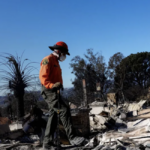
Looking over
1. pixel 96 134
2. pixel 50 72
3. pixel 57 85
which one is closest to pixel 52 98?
pixel 57 85

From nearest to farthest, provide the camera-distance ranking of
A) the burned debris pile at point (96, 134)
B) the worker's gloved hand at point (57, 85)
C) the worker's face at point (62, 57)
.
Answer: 1. the burned debris pile at point (96, 134)
2. the worker's gloved hand at point (57, 85)
3. the worker's face at point (62, 57)

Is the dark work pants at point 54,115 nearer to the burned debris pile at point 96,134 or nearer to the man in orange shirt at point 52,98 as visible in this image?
the man in orange shirt at point 52,98

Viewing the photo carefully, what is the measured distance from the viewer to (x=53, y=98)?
14.2 ft

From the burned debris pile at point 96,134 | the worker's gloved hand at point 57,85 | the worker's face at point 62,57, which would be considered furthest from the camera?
the worker's face at point 62,57

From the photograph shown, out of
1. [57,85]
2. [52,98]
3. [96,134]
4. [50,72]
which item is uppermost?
[50,72]

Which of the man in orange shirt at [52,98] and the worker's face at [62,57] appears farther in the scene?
the worker's face at [62,57]

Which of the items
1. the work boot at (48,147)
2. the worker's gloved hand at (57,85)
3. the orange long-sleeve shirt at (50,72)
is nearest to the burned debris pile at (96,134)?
the work boot at (48,147)

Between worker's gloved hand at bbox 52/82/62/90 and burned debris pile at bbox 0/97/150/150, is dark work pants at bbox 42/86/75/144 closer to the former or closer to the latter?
worker's gloved hand at bbox 52/82/62/90

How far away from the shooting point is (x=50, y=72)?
14.4ft

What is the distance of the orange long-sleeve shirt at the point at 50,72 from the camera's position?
4293mm

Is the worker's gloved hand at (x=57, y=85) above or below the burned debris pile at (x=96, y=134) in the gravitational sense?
above

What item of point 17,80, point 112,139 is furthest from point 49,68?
point 17,80

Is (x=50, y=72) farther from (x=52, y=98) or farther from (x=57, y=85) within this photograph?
(x=52, y=98)

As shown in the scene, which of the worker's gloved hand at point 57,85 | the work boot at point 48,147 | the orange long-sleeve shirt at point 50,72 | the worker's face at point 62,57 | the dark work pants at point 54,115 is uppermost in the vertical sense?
the worker's face at point 62,57
